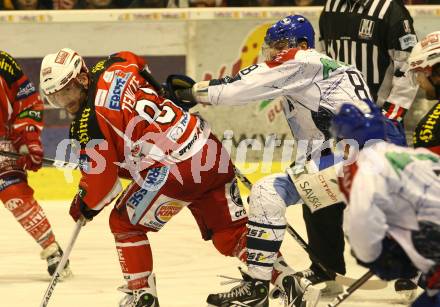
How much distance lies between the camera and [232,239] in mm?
4902

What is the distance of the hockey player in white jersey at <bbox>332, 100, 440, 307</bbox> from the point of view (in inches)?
138

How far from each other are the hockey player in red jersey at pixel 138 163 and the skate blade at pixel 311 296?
0.16 metres

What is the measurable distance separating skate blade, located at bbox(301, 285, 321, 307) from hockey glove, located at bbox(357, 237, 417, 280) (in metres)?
1.00

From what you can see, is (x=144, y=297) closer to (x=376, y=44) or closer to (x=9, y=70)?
(x=9, y=70)

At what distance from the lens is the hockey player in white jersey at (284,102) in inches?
180

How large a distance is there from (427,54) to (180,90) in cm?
109

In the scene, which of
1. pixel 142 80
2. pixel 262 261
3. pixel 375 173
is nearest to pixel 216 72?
pixel 142 80

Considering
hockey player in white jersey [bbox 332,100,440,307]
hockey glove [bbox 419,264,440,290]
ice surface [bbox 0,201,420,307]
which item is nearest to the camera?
hockey player in white jersey [bbox 332,100,440,307]

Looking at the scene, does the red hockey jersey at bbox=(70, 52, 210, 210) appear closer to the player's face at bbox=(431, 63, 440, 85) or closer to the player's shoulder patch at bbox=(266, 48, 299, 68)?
the player's shoulder patch at bbox=(266, 48, 299, 68)

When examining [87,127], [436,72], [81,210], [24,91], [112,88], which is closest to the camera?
[436,72]

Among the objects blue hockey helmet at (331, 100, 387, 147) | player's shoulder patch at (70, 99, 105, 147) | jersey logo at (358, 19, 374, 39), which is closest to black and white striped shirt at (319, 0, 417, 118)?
jersey logo at (358, 19, 374, 39)

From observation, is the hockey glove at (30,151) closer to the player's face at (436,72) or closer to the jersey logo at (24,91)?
the jersey logo at (24,91)

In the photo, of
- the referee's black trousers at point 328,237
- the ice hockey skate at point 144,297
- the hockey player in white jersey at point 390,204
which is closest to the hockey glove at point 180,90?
the ice hockey skate at point 144,297

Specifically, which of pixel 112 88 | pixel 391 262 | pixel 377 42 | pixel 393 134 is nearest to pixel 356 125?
pixel 391 262
